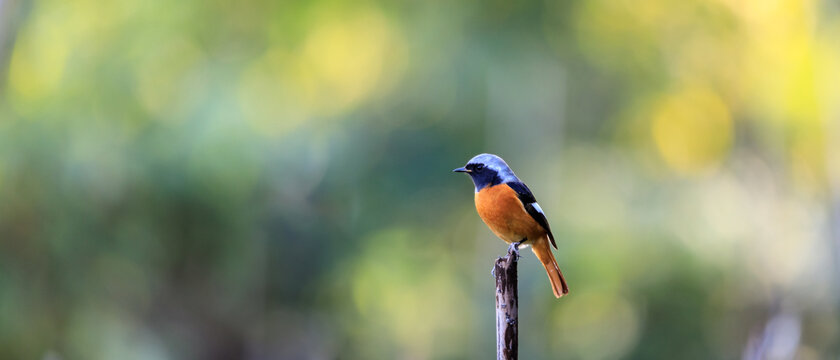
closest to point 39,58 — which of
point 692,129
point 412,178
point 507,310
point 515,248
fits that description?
point 412,178

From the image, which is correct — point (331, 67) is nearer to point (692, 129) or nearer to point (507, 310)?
point (692, 129)

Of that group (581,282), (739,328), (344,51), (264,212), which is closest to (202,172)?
(264,212)

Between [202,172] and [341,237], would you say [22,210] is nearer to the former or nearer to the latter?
[202,172]

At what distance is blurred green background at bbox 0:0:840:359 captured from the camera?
1082cm

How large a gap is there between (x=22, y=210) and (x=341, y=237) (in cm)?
486

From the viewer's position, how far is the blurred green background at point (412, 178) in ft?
35.5

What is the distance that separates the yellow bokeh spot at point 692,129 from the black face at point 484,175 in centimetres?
1061

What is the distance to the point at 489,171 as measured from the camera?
3986 millimetres

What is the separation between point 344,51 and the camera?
42.7ft

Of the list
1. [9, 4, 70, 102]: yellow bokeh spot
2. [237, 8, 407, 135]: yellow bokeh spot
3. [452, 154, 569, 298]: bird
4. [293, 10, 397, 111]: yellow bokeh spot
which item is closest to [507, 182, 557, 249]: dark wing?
[452, 154, 569, 298]: bird

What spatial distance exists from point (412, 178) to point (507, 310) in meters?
10.8

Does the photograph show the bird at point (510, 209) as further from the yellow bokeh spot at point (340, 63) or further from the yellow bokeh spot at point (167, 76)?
the yellow bokeh spot at point (340, 63)

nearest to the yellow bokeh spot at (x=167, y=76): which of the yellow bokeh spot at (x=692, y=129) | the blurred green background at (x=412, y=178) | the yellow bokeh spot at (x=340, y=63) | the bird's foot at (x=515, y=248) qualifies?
the blurred green background at (x=412, y=178)

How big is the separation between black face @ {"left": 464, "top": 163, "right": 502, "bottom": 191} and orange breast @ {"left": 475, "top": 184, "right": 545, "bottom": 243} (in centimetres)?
5
